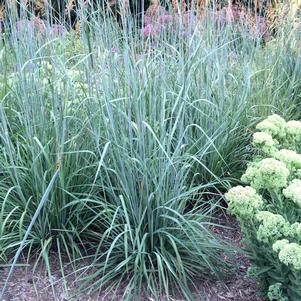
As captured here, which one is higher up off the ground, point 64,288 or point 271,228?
point 271,228

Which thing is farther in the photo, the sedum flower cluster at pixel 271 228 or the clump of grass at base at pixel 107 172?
the clump of grass at base at pixel 107 172

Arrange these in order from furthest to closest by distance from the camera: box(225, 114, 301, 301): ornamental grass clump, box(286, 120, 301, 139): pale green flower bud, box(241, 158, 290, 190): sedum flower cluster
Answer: box(286, 120, 301, 139): pale green flower bud → box(241, 158, 290, 190): sedum flower cluster → box(225, 114, 301, 301): ornamental grass clump

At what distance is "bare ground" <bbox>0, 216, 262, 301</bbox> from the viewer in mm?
2383

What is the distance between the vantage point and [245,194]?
81.0 inches

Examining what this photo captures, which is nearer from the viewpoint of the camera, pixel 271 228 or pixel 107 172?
pixel 271 228

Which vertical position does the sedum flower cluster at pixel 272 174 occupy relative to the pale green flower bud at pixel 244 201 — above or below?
above

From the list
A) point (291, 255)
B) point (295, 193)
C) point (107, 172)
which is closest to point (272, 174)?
point (295, 193)

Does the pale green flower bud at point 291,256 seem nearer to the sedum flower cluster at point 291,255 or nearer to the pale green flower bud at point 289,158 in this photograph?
the sedum flower cluster at point 291,255

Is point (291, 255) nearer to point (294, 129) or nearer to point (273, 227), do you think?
point (273, 227)

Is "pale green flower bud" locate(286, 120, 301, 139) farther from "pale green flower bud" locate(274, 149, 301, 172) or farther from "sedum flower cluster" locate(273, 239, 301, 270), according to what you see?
"sedum flower cluster" locate(273, 239, 301, 270)

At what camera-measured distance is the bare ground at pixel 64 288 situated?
2.38 meters

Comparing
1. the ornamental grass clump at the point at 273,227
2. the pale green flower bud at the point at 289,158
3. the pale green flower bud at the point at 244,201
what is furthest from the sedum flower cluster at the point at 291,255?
the pale green flower bud at the point at 289,158

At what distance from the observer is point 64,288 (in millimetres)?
2406

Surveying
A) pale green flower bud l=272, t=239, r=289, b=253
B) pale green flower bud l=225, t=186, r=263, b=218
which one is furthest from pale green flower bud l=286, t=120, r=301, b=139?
pale green flower bud l=272, t=239, r=289, b=253
